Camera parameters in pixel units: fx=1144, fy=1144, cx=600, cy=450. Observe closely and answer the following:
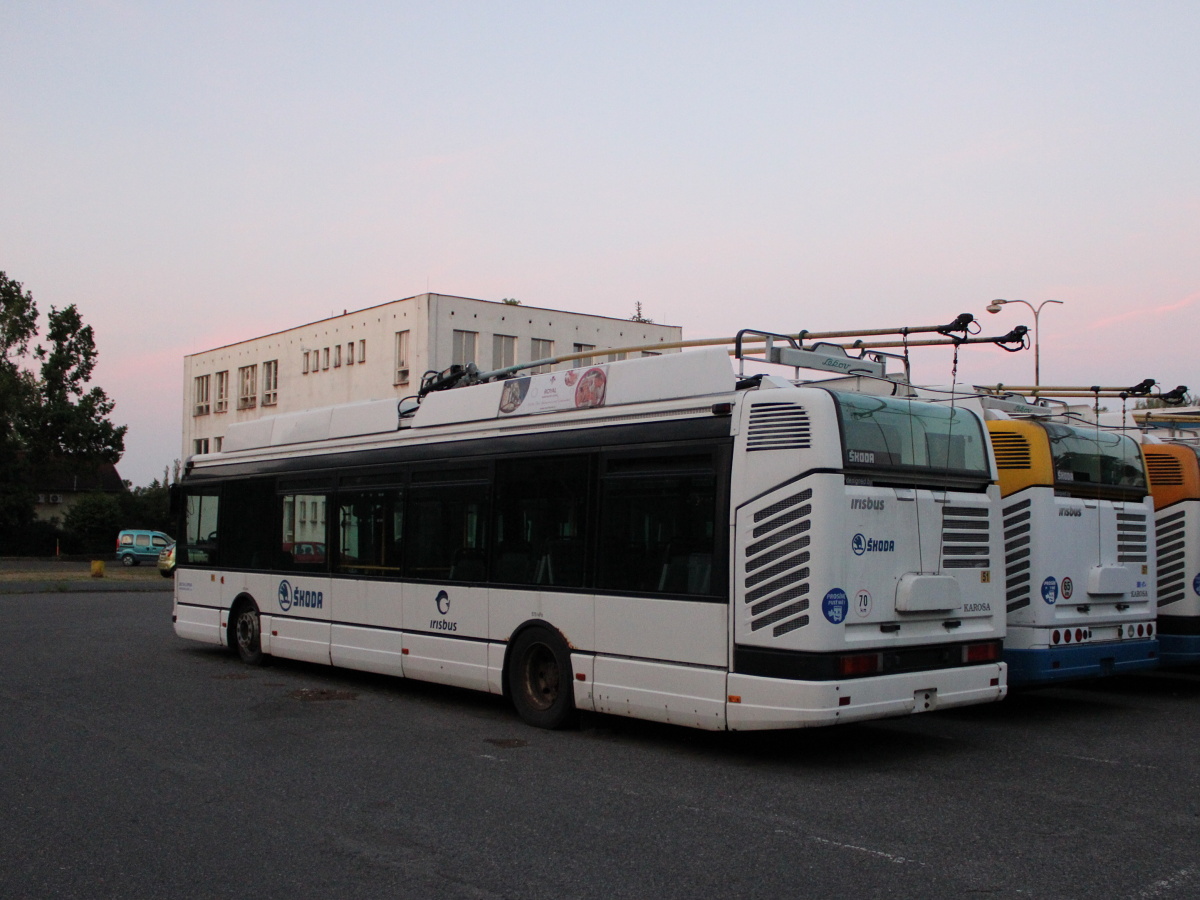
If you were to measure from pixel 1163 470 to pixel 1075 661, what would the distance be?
133 inches

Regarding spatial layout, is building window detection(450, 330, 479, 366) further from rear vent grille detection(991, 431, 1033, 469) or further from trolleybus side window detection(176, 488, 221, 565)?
rear vent grille detection(991, 431, 1033, 469)

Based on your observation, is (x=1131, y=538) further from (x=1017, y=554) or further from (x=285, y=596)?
(x=285, y=596)

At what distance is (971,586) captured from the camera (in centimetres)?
922

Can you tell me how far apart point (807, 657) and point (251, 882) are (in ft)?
13.1

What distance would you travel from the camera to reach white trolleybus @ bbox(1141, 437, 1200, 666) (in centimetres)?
1255

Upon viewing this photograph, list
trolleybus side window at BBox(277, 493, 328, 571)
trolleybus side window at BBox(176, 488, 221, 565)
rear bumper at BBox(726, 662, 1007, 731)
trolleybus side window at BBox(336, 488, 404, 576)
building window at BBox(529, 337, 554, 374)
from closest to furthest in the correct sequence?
rear bumper at BBox(726, 662, 1007, 731) < trolleybus side window at BBox(336, 488, 404, 576) < trolleybus side window at BBox(277, 493, 328, 571) < trolleybus side window at BBox(176, 488, 221, 565) < building window at BBox(529, 337, 554, 374)

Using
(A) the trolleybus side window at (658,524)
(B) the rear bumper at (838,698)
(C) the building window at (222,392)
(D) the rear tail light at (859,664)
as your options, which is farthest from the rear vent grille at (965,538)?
(C) the building window at (222,392)

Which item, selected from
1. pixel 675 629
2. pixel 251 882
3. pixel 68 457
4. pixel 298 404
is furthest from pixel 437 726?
pixel 68 457

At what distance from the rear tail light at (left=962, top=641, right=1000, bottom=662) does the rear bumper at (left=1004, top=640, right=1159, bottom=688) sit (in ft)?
4.04

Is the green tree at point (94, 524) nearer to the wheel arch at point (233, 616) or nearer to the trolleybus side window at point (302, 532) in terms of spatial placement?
the wheel arch at point (233, 616)

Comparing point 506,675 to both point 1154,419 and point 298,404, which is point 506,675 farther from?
point 298,404

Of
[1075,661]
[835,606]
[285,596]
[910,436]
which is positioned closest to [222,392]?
[285,596]

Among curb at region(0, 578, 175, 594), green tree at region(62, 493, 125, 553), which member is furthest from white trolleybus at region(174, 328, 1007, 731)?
green tree at region(62, 493, 125, 553)

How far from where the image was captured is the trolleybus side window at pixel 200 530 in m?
15.7
